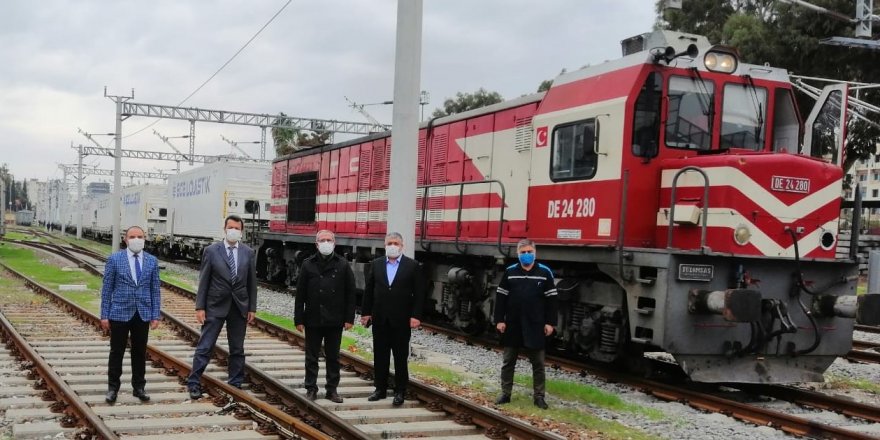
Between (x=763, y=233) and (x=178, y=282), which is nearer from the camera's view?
(x=763, y=233)

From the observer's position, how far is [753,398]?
9.38 m

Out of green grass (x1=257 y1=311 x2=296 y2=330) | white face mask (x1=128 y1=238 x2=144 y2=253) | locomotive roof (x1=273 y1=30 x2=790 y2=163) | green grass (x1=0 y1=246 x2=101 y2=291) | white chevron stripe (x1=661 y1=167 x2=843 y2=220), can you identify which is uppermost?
locomotive roof (x1=273 y1=30 x2=790 y2=163)

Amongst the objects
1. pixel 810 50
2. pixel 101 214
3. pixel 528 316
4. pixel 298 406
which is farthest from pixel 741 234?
pixel 101 214

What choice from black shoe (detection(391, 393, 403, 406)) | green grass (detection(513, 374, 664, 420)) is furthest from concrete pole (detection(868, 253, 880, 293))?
black shoe (detection(391, 393, 403, 406))

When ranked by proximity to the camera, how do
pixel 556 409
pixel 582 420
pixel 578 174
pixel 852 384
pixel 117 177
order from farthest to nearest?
pixel 117 177, pixel 852 384, pixel 578 174, pixel 556 409, pixel 582 420

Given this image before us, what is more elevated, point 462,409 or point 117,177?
point 117,177

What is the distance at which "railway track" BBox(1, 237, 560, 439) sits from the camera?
23.0 feet

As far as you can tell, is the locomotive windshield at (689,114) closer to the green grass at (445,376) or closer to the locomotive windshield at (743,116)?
the locomotive windshield at (743,116)

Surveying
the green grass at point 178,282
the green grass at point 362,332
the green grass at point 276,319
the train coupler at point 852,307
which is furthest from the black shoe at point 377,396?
the green grass at point 178,282

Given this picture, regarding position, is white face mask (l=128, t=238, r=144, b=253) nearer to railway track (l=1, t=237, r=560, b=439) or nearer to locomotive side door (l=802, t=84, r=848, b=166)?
railway track (l=1, t=237, r=560, b=439)

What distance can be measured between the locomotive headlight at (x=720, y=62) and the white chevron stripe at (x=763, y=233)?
1842mm

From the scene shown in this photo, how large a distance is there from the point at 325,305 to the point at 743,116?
550 cm

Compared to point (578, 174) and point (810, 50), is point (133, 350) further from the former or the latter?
point (810, 50)

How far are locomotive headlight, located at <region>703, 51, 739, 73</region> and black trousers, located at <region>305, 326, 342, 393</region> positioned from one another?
5286 millimetres
